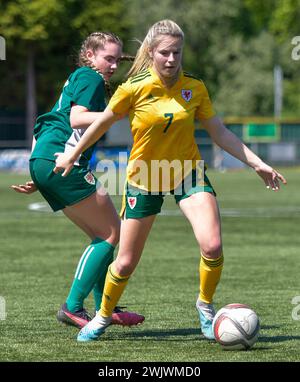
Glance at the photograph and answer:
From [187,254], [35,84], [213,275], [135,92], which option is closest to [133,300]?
[213,275]

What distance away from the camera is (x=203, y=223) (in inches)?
319

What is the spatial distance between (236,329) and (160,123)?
5.08ft

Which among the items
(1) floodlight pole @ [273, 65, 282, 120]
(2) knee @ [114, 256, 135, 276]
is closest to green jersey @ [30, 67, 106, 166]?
(2) knee @ [114, 256, 135, 276]

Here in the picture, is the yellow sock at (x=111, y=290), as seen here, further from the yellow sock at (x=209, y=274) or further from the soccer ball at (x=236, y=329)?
the soccer ball at (x=236, y=329)

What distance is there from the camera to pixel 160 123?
8.03 meters

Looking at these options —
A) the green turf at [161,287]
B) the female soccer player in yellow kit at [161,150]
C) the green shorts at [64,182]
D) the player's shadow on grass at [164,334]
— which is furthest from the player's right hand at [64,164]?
the player's shadow on grass at [164,334]

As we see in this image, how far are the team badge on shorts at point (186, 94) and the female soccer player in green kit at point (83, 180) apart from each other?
28.7 inches

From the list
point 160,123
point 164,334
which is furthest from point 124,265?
point 160,123

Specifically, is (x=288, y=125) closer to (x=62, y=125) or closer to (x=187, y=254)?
(x=187, y=254)

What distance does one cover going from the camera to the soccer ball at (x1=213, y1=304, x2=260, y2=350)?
7.97 metres

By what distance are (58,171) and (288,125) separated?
48211mm

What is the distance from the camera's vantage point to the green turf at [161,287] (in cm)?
793

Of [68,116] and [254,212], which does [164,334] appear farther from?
[254,212]

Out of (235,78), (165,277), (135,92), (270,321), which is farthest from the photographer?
(235,78)
